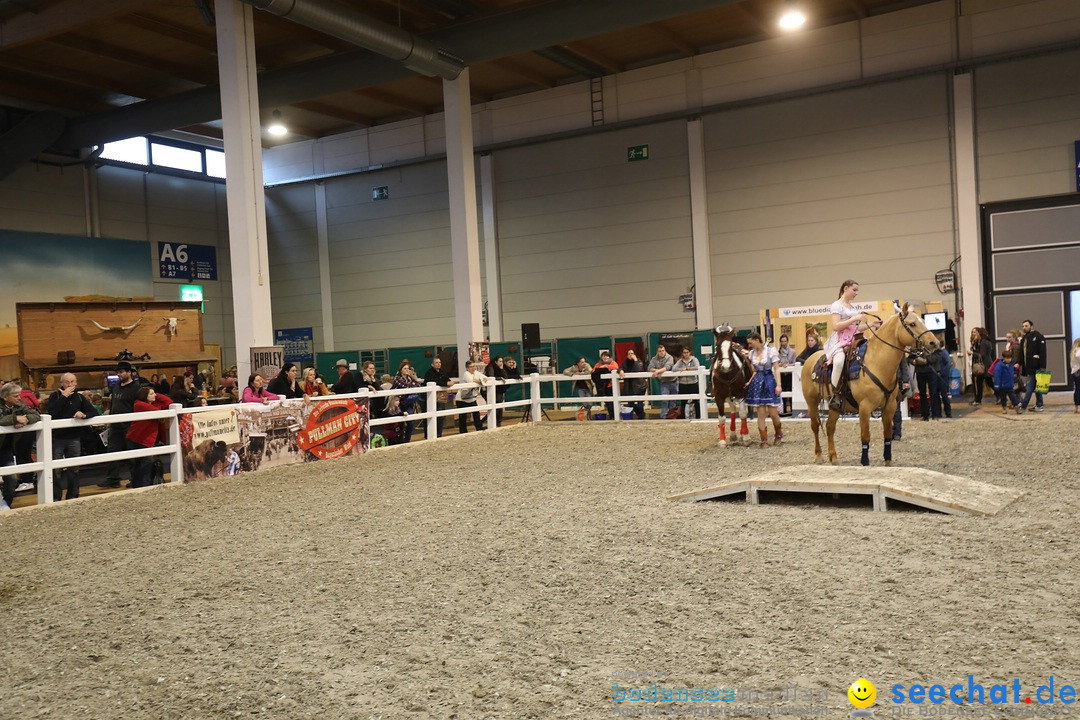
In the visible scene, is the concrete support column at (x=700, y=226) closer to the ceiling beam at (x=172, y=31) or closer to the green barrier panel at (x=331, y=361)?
the green barrier panel at (x=331, y=361)

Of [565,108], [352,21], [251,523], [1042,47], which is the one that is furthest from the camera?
[565,108]

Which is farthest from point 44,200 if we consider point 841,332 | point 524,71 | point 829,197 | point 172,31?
point 841,332

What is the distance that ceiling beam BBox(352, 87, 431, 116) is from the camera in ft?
81.2

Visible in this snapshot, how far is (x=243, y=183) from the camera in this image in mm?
15398

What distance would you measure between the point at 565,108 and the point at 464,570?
70.5ft

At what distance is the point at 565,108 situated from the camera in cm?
2555

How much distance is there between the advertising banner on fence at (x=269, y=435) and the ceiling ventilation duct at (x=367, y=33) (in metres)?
6.93

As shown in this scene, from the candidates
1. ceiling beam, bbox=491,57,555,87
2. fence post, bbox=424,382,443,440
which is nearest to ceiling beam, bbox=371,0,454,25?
ceiling beam, bbox=491,57,555,87

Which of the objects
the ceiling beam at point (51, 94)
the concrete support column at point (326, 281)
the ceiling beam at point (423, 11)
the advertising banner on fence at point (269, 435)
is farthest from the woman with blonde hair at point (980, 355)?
the ceiling beam at point (51, 94)

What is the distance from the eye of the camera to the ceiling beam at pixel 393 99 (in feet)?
81.2

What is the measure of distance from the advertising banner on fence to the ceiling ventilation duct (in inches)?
273

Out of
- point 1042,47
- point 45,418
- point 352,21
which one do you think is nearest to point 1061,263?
point 1042,47

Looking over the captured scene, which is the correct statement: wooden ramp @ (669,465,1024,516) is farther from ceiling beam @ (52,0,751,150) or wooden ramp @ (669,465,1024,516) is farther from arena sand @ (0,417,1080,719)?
ceiling beam @ (52,0,751,150)

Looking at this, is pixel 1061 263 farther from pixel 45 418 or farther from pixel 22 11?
pixel 22 11
